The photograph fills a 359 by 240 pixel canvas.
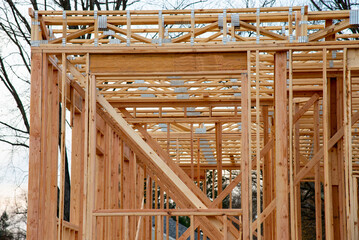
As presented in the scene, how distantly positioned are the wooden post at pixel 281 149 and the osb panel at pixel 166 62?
23.7 inches

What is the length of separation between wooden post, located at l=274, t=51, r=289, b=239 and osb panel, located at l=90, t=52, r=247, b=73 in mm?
601

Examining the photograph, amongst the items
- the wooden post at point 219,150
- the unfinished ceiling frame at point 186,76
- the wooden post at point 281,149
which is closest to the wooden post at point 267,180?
the wooden post at point 219,150

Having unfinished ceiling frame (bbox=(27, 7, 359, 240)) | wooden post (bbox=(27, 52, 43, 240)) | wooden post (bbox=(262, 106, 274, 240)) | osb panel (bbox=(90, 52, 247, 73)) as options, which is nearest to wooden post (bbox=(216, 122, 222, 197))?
wooden post (bbox=(262, 106, 274, 240))

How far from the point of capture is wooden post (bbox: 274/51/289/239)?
9398mm

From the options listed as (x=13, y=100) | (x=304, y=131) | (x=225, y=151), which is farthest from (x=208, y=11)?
(x=13, y=100)

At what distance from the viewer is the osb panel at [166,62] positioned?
9836 millimetres

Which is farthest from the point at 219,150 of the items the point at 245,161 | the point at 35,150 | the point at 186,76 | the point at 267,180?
the point at 35,150

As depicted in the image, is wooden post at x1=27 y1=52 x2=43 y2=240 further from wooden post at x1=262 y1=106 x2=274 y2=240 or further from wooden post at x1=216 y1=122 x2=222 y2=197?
wooden post at x1=216 y1=122 x2=222 y2=197

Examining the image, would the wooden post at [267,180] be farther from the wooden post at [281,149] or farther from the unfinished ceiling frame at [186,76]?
the wooden post at [281,149]

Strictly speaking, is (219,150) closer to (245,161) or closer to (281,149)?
(281,149)

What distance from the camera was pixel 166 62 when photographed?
9.91 metres

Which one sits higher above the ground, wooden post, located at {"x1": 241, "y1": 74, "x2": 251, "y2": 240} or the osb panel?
the osb panel

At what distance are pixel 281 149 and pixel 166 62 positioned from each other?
2.28 meters

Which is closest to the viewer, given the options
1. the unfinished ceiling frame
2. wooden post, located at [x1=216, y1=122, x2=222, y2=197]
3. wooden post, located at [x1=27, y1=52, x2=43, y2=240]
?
wooden post, located at [x1=27, y1=52, x2=43, y2=240]
